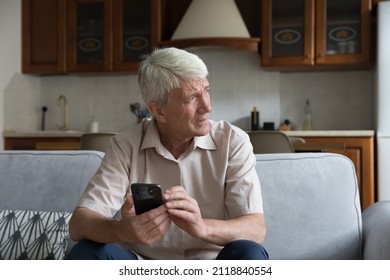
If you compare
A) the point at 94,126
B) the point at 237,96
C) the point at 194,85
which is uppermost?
the point at 237,96

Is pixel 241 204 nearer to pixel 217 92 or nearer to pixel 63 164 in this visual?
pixel 63 164

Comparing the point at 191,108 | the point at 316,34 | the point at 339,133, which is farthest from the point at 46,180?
the point at 316,34

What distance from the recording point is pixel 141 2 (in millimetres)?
4844

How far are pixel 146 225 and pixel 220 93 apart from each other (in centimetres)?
357

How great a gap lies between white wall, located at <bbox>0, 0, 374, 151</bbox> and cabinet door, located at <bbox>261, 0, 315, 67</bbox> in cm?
32

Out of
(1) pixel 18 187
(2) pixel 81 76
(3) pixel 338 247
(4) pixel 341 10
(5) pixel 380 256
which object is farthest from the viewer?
(2) pixel 81 76

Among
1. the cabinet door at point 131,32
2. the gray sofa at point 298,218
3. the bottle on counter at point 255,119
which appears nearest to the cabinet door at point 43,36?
the cabinet door at point 131,32

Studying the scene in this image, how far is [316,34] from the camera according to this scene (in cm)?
447

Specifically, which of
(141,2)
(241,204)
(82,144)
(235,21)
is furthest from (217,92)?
(241,204)

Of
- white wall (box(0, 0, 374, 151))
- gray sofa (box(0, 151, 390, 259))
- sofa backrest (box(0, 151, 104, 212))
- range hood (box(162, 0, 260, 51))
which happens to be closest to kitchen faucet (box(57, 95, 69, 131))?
white wall (box(0, 0, 374, 151))

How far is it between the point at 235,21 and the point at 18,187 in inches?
116

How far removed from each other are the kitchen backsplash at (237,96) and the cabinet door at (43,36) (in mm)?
206

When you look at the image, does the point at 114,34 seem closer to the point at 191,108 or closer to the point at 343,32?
the point at 343,32

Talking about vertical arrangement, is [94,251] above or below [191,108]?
below
